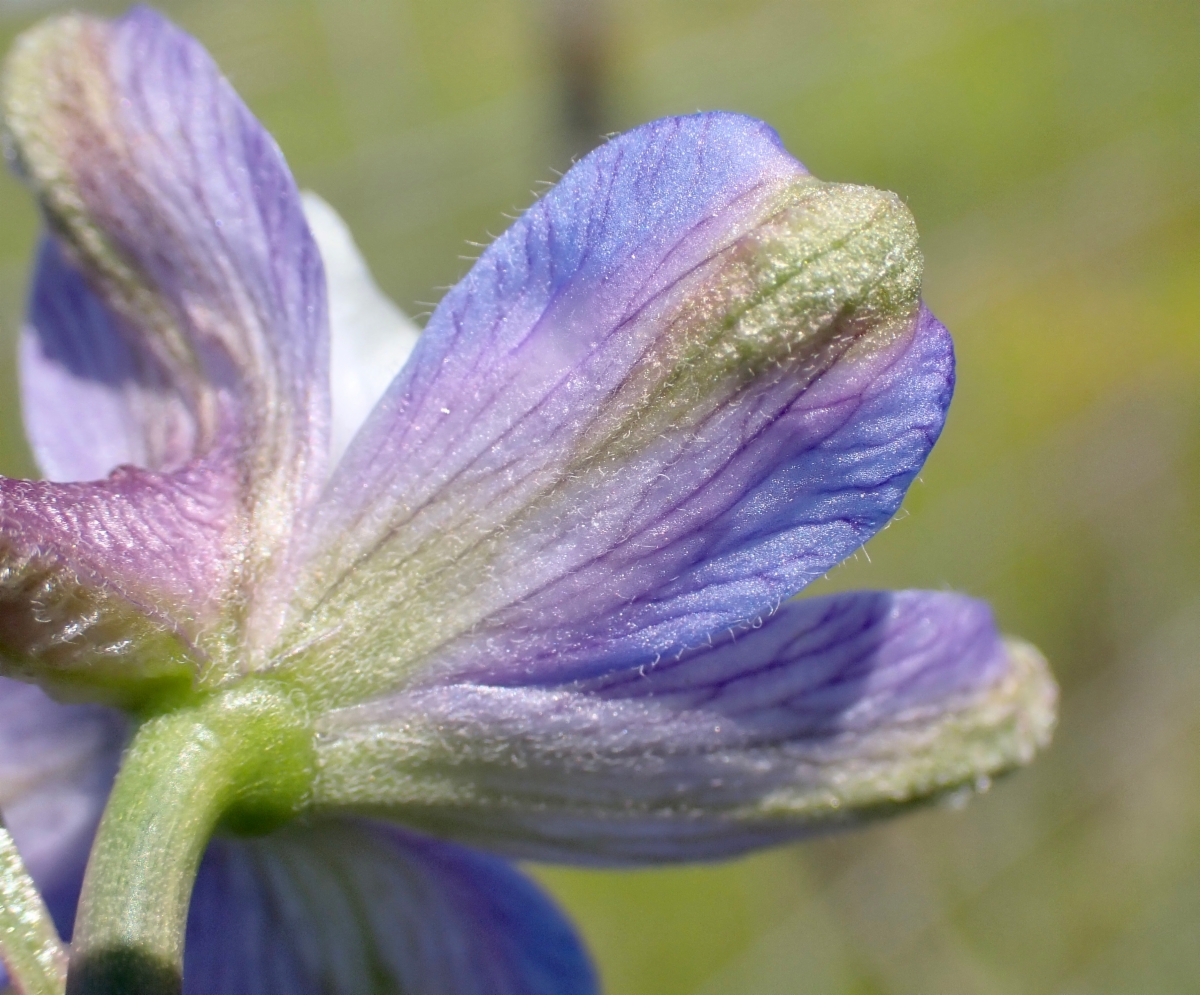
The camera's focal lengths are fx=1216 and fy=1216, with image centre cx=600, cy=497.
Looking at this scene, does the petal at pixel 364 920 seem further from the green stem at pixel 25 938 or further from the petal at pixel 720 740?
the green stem at pixel 25 938

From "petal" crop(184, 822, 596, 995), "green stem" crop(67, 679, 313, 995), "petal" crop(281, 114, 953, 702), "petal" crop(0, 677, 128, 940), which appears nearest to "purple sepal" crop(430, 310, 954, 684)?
"petal" crop(281, 114, 953, 702)

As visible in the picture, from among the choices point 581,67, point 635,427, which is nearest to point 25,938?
point 635,427

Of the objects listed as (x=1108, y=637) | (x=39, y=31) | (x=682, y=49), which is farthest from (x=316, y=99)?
(x=39, y=31)

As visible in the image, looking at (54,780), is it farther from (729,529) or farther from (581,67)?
(581,67)

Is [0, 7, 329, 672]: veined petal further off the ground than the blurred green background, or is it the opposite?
[0, 7, 329, 672]: veined petal

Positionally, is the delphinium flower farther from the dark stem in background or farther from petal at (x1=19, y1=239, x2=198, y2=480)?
the dark stem in background

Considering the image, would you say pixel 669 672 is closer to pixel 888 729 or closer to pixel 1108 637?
pixel 888 729

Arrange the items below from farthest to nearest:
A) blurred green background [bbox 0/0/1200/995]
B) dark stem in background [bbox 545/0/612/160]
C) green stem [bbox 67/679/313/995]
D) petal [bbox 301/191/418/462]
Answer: blurred green background [bbox 0/0/1200/995] < dark stem in background [bbox 545/0/612/160] < petal [bbox 301/191/418/462] < green stem [bbox 67/679/313/995]

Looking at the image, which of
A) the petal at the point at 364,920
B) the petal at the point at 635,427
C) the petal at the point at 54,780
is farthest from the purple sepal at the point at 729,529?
the petal at the point at 54,780
